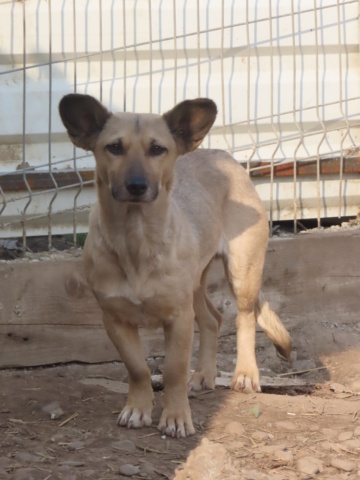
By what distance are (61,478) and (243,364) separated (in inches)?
80.8

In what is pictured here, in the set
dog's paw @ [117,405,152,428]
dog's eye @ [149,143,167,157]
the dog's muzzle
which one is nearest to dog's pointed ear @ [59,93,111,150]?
dog's eye @ [149,143,167,157]

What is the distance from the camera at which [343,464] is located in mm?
4621

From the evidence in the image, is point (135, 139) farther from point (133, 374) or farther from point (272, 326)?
point (272, 326)

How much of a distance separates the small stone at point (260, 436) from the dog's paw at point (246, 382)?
2.83 feet

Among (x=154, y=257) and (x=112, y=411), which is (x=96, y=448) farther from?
(x=154, y=257)

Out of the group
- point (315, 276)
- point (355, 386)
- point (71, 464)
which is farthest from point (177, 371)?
point (315, 276)

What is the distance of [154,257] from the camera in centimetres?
500

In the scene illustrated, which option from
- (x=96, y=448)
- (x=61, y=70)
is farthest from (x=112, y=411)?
(x=61, y=70)

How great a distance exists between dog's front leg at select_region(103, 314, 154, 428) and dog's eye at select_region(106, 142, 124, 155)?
908mm

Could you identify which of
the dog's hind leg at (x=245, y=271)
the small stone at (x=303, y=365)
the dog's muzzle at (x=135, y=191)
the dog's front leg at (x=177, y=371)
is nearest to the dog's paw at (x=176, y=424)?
the dog's front leg at (x=177, y=371)

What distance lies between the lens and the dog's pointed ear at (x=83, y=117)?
16.1 feet

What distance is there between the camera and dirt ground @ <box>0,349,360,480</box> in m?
4.47

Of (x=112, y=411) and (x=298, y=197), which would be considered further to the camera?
(x=298, y=197)

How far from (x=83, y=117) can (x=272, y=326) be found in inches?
84.8
